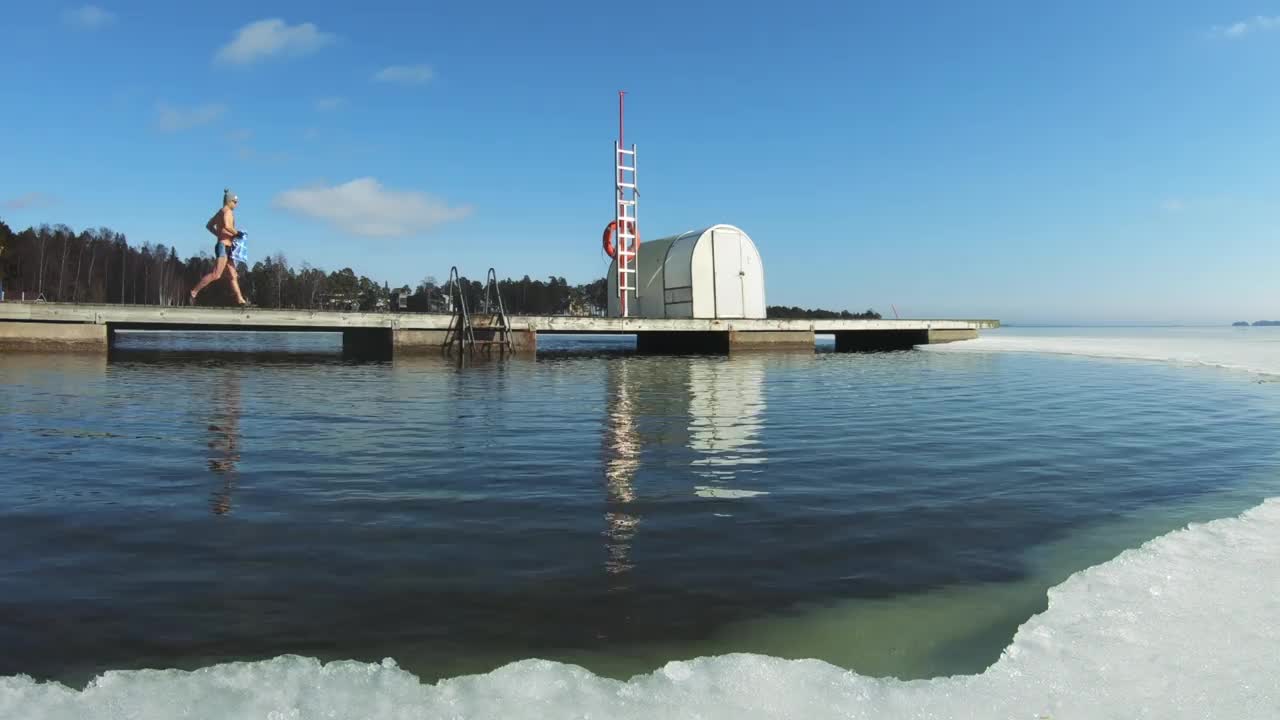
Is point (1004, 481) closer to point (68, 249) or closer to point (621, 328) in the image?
point (621, 328)

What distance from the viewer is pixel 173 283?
106500 millimetres

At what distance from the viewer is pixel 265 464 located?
266 inches

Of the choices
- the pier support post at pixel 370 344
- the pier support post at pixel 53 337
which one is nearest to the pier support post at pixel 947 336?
the pier support post at pixel 370 344

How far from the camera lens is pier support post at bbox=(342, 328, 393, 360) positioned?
27562mm

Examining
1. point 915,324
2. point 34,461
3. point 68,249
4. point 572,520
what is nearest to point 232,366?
point 34,461

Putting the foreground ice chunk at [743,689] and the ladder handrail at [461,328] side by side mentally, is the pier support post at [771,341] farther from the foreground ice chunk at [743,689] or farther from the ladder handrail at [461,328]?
the foreground ice chunk at [743,689]

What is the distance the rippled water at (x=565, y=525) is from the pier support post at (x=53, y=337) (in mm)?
14607

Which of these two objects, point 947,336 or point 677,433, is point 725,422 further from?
point 947,336

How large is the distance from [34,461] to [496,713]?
6287 mm

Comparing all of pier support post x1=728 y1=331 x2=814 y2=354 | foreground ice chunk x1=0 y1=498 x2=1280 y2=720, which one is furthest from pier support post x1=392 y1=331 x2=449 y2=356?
foreground ice chunk x1=0 y1=498 x2=1280 y2=720

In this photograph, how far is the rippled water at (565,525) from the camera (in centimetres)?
320

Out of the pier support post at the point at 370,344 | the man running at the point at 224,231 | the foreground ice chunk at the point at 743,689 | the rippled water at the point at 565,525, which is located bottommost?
the foreground ice chunk at the point at 743,689

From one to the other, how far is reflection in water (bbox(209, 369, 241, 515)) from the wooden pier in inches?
496

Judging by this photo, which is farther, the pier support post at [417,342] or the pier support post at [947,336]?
the pier support post at [947,336]
